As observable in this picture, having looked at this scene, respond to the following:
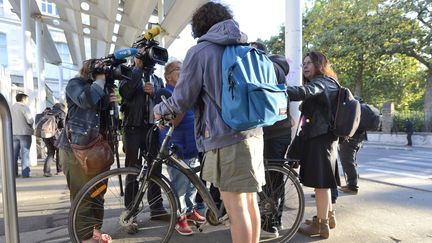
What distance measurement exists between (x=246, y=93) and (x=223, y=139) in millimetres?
343

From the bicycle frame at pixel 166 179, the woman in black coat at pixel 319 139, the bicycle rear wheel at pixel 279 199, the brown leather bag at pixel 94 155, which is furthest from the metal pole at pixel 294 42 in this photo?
the brown leather bag at pixel 94 155

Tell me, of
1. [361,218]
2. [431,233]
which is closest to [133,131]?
[361,218]

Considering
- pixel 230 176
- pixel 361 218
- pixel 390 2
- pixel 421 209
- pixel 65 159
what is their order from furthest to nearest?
pixel 390 2 → pixel 421 209 → pixel 361 218 → pixel 65 159 → pixel 230 176

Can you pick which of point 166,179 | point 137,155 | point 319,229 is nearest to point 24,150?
point 137,155

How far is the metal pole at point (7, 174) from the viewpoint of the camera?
1.95m

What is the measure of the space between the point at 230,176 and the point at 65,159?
1607 millimetres

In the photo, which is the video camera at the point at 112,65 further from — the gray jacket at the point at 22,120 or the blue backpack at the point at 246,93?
the gray jacket at the point at 22,120

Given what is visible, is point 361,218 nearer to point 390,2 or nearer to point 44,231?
point 44,231

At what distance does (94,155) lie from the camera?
9.89 ft

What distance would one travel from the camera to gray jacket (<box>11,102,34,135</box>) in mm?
7496

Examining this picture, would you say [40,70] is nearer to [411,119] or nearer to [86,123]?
[86,123]

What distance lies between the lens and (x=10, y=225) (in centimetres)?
202

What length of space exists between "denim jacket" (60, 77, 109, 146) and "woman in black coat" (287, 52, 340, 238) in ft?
5.76

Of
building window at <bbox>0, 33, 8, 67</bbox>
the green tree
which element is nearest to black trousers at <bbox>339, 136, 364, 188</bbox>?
the green tree
